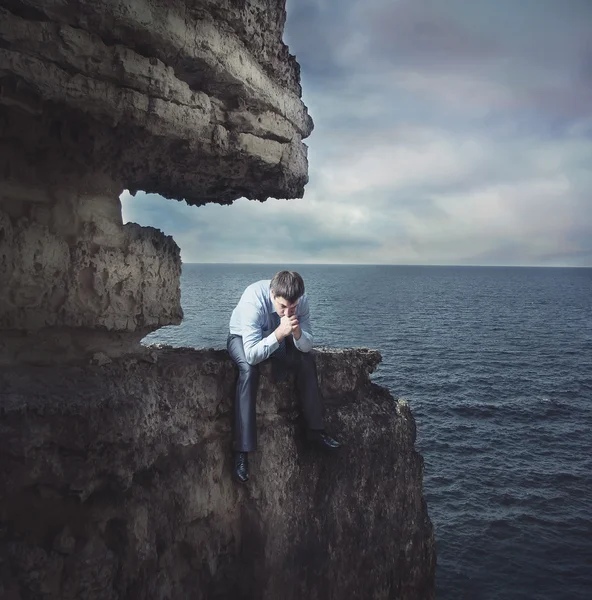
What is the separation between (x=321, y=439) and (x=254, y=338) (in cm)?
162

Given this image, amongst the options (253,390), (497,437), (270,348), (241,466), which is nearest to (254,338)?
(270,348)

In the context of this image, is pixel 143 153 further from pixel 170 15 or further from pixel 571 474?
pixel 571 474

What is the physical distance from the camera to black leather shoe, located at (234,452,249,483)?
5.96 m

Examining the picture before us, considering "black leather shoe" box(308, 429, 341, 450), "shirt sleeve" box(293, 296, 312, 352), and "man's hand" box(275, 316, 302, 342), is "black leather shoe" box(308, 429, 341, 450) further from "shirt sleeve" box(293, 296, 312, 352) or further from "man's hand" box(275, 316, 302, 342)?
"man's hand" box(275, 316, 302, 342)

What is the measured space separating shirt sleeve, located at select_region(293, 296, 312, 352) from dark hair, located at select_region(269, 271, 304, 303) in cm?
49

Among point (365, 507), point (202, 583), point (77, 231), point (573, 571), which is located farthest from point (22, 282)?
point (573, 571)

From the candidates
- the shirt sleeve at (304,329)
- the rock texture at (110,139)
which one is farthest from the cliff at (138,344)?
the shirt sleeve at (304,329)

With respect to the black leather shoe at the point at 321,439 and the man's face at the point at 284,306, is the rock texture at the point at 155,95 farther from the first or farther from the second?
the black leather shoe at the point at 321,439

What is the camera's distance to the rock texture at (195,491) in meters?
4.61

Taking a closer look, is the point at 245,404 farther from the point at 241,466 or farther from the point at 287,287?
the point at 287,287

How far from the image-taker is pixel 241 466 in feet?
19.6

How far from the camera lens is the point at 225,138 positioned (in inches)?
224

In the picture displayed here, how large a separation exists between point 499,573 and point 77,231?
1744 cm

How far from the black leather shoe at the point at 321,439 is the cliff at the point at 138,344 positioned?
0.15 metres
